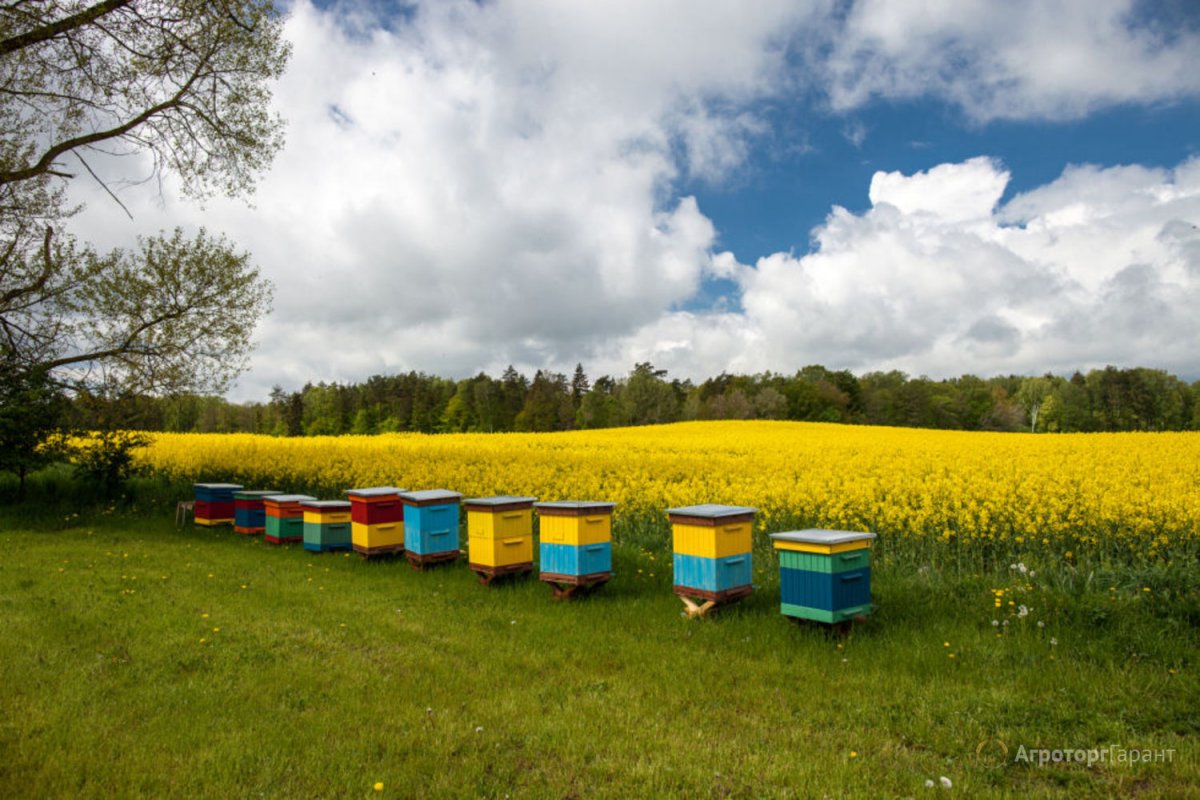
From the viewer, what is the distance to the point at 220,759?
169 inches

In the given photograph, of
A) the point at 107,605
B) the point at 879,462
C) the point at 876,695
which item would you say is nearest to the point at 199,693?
the point at 107,605

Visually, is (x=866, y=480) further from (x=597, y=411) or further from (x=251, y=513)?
(x=597, y=411)

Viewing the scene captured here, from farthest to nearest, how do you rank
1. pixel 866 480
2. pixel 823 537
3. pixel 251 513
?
pixel 251 513 → pixel 866 480 → pixel 823 537

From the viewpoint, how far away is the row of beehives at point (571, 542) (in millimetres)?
6551

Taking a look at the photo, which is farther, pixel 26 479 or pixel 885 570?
pixel 26 479

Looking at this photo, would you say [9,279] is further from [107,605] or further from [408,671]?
[408,671]

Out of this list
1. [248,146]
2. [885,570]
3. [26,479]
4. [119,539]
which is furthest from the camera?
[26,479]

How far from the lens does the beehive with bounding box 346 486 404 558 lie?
1055 cm

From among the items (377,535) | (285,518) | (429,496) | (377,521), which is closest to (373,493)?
(377,521)

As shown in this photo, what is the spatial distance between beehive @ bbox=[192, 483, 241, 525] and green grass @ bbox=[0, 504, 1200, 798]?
17.4 ft

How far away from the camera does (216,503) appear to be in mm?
14219

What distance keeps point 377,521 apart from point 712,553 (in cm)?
570

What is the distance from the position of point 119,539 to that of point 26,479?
718cm

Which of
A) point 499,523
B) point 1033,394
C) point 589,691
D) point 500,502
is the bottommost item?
point 589,691
